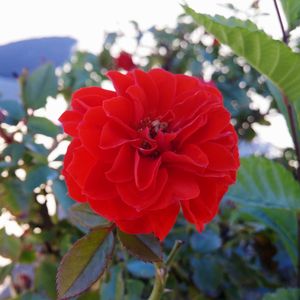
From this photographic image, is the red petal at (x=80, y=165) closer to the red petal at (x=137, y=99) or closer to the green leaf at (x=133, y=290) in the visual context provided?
the red petal at (x=137, y=99)

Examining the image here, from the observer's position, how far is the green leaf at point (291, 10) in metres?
0.44

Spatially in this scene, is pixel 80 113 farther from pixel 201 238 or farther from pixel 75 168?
pixel 201 238

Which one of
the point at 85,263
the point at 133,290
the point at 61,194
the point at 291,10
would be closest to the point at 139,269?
the point at 133,290

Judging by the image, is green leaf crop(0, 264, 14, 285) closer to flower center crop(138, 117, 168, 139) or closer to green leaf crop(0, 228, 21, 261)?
green leaf crop(0, 228, 21, 261)

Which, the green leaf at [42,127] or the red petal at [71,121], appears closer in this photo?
the red petal at [71,121]

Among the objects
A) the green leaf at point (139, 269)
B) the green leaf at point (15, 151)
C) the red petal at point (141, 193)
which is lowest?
the green leaf at point (139, 269)

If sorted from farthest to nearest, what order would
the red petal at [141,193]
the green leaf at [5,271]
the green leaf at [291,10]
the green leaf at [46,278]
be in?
the green leaf at [46,278] < the green leaf at [5,271] < the green leaf at [291,10] < the red petal at [141,193]

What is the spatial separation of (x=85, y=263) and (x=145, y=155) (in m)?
0.10

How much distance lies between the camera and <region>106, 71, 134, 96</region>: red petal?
14.0 inches

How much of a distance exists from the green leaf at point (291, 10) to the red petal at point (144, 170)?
22 centimetres

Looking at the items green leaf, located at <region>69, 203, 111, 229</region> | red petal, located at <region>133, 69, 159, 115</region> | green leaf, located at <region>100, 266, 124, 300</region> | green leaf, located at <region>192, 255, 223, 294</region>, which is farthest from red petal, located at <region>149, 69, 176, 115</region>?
green leaf, located at <region>192, 255, 223, 294</region>

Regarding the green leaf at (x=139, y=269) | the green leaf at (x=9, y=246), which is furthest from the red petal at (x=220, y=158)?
the green leaf at (x=139, y=269)

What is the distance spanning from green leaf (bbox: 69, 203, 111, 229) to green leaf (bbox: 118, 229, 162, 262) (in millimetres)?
28

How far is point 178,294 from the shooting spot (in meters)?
0.82
